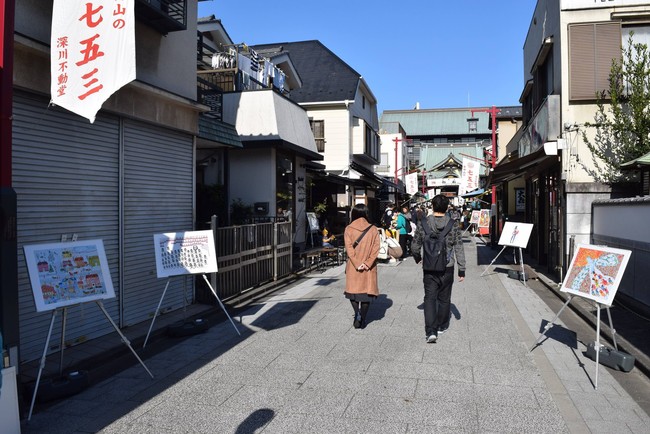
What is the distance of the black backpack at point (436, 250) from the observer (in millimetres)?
6922

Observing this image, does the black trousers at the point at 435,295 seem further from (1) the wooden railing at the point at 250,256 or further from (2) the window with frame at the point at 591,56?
(2) the window with frame at the point at 591,56

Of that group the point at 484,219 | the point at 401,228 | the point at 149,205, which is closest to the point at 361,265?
the point at 149,205

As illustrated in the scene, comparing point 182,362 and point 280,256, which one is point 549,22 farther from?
point 182,362

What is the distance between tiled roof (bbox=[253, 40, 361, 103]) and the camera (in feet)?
85.3

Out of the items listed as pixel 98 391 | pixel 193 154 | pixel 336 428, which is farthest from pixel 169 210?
pixel 336 428

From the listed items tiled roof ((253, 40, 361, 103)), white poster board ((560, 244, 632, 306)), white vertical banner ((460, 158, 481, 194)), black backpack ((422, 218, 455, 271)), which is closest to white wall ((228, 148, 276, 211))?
black backpack ((422, 218, 455, 271))

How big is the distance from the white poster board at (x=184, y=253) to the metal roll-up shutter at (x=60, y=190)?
0.95 metres

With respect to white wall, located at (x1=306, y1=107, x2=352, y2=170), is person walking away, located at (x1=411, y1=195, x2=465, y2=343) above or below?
below

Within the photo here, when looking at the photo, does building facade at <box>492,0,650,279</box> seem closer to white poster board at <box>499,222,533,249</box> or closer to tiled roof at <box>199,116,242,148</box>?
white poster board at <box>499,222,533,249</box>

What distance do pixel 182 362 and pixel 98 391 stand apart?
3.71ft

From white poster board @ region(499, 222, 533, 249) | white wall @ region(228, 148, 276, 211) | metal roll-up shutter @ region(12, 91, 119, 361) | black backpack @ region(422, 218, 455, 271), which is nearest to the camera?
metal roll-up shutter @ region(12, 91, 119, 361)

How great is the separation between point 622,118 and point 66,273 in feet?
35.8

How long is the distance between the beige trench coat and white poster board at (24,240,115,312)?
11.7ft

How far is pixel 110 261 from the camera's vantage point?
7352mm
